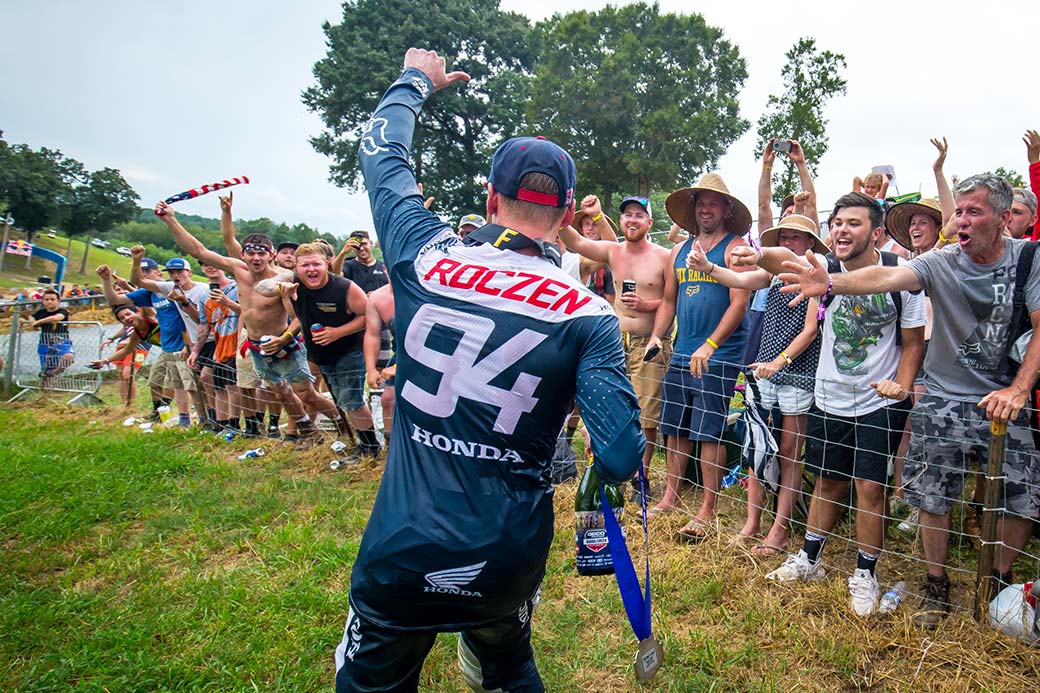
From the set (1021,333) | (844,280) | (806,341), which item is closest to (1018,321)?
(1021,333)

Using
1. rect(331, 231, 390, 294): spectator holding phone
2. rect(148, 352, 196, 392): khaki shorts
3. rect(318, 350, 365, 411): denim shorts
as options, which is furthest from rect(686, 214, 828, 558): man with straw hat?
rect(148, 352, 196, 392): khaki shorts

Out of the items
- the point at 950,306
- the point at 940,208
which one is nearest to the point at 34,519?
the point at 950,306

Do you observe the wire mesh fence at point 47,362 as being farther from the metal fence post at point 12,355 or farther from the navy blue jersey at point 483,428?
the navy blue jersey at point 483,428

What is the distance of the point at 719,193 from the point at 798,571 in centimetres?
269

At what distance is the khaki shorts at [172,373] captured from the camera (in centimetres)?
879

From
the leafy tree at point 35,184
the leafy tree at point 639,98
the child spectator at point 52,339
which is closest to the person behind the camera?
the child spectator at point 52,339

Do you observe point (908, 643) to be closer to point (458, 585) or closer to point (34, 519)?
point (458, 585)

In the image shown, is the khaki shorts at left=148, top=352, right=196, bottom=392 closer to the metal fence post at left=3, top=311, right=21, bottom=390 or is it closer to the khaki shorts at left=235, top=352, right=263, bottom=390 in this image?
the khaki shorts at left=235, top=352, right=263, bottom=390

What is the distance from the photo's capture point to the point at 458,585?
174 centimetres

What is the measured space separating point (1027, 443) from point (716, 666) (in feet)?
6.54

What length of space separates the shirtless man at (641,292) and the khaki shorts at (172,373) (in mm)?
6253

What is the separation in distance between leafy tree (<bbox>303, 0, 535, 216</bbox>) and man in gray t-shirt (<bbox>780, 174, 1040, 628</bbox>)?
90.4 ft

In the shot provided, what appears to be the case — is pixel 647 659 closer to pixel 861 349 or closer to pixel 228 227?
pixel 861 349

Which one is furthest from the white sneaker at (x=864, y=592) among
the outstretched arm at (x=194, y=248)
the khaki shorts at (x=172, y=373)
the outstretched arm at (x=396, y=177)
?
the khaki shorts at (x=172, y=373)
